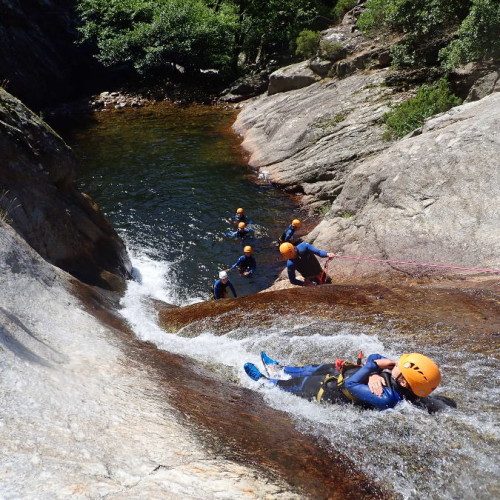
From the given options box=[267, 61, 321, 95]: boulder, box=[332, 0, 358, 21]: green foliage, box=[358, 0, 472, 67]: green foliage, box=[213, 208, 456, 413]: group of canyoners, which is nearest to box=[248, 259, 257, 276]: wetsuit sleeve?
box=[213, 208, 456, 413]: group of canyoners

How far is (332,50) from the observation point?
26406 millimetres

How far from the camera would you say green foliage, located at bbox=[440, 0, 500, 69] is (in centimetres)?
1628

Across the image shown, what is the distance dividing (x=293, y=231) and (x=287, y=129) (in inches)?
378

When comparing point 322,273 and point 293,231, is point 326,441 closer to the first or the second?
point 322,273

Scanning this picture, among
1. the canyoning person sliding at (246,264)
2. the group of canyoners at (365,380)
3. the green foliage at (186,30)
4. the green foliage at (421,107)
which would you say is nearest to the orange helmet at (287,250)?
the canyoning person sliding at (246,264)

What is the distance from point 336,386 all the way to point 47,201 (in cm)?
820

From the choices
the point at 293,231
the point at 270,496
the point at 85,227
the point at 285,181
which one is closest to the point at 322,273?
the point at 293,231

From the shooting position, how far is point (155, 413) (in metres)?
5.08

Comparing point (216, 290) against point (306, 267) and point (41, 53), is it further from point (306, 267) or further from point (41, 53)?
point (41, 53)

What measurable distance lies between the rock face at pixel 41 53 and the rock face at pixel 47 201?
2382cm

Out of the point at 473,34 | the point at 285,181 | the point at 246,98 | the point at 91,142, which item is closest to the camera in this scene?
the point at 473,34

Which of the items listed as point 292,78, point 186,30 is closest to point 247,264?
point 292,78

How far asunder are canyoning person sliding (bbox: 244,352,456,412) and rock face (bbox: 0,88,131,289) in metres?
6.50

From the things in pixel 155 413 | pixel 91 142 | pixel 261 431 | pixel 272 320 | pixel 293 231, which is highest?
pixel 91 142
